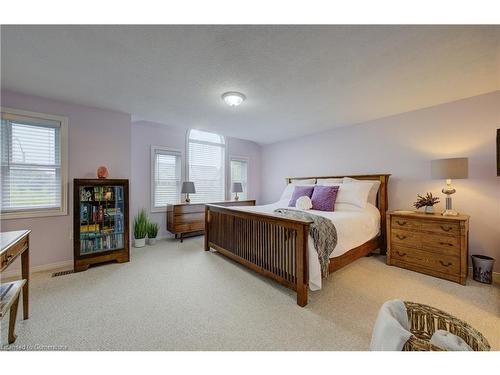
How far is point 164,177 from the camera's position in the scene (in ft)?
14.1

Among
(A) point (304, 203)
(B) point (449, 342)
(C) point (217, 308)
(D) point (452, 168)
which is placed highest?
(D) point (452, 168)

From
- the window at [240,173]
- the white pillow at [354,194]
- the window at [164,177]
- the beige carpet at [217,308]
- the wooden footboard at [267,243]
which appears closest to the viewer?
the beige carpet at [217,308]

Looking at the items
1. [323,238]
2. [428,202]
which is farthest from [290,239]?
[428,202]

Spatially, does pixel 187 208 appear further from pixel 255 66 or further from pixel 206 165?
pixel 255 66

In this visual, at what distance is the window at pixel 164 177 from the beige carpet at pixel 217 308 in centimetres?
165

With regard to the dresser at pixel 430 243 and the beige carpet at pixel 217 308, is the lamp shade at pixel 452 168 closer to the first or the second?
the dresser at pixel 430 243

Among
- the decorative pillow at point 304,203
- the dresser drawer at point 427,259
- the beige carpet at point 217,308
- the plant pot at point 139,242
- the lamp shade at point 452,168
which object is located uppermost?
the lamp shade at point 452,168

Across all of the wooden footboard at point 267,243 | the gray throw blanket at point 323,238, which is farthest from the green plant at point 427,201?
the wooden footboard at point 267,243

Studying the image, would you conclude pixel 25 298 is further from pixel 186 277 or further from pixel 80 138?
pixel 80 138

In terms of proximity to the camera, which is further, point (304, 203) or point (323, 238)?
point (304, 203)

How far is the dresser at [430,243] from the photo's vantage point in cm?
232

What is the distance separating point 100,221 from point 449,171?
478 centimetres

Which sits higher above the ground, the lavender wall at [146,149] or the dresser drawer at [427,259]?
the lavender wall at [146,149]

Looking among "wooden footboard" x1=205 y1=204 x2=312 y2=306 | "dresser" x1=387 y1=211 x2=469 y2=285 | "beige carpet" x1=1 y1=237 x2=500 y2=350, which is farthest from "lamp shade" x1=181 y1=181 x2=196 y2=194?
"dresser" x1=387 y1=211 x2=469 y2=285
